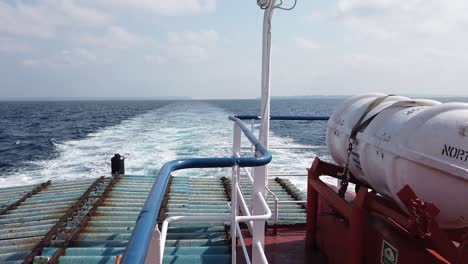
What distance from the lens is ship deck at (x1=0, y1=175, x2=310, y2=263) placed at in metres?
5.38

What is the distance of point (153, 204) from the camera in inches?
69.9

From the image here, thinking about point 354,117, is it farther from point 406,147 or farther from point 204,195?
point 204,195

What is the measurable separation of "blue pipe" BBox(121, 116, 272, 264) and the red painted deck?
2221 mm

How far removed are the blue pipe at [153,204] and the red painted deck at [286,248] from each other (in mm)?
2221

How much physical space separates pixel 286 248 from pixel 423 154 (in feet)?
9.21

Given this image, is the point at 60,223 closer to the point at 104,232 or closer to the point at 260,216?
the point at 104,232

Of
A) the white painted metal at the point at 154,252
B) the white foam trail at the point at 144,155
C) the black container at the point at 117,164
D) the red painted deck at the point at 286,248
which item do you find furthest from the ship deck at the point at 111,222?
the white foam trail at the point at 144,155

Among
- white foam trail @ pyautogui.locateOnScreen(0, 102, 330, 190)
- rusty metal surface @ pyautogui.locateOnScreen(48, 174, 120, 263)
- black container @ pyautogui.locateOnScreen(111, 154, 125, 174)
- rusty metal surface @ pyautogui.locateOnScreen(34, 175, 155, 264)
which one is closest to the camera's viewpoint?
rusty metal surface @ pyautogui.locateOnScreen(34, 175, 155, 264)

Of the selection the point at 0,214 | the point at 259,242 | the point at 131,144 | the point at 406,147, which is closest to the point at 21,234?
the point at 0,214

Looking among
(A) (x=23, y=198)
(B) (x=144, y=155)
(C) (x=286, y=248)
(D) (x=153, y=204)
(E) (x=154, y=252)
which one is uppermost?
(D) (x=153, y=204)

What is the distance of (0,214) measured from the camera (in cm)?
780

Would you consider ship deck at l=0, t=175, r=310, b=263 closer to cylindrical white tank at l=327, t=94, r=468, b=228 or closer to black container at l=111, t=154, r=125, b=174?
black container at l=111, t=154, r=125, b=174

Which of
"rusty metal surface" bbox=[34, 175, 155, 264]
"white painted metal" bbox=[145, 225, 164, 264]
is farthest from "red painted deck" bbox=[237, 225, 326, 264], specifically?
"white painted metal" bbox=[145, 225, 164, 264]

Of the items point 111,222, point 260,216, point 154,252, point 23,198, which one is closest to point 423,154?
point 260,216
